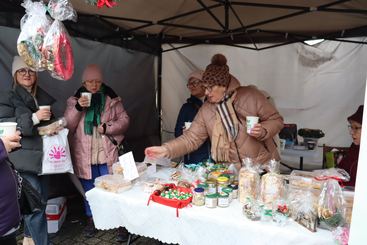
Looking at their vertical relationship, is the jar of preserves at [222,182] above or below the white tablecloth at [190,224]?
above

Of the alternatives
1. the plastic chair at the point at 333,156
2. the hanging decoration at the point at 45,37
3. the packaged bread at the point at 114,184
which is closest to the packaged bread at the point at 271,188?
the packaged bread at the point at 114,184

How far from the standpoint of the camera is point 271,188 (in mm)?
1762

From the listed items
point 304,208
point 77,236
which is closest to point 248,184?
point 304,208

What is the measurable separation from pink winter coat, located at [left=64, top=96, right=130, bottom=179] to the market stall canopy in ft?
3.08

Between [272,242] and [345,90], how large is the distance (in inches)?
156

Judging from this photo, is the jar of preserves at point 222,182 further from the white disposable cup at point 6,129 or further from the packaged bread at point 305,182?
the white disposable cup at point 6,129

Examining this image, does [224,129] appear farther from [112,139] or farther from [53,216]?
[53,216]

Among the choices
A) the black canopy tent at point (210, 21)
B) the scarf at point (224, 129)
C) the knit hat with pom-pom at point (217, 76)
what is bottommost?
the scarf at point (224, 129)

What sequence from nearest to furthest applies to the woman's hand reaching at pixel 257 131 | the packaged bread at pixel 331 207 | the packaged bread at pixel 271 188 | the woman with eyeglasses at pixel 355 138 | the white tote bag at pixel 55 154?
the packaged bread at pixel 331 207 → the packaged bread at pixel 271 188 → the woman's hand reaching at pixel 257 131 → the woman with eyeglasses at pixel 355 138 → the white tote bag at pixel 55 154

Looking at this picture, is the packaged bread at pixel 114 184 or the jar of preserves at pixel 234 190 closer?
the jar of preserves at pixel 234 190

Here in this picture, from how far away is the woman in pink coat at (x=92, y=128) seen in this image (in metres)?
3.03

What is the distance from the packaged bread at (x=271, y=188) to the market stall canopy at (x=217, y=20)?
1777 mm

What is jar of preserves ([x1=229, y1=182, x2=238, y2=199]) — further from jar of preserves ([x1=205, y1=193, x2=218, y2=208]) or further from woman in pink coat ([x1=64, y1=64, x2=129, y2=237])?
woman in pink coat ([x1=64, y1=64, x2=129, y2=237])

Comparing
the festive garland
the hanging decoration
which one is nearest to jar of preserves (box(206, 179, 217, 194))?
the hanging decoration
